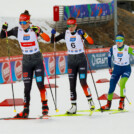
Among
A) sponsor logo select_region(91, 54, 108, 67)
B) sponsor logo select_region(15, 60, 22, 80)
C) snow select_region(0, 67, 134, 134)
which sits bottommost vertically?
sponsor logo select_region(91, 54, 108, 67)

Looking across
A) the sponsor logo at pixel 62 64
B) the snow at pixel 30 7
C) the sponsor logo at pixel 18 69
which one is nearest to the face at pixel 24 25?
the sponsor logo at pixel 18 69

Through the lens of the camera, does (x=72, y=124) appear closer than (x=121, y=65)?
Yes

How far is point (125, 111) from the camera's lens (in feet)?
31.6

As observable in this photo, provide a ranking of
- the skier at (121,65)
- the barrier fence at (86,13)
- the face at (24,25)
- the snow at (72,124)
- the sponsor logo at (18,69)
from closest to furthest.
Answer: the snow at (72,124) → the face at (24,25) → the skier at (121,65) → the sponsor logo at (18,69) → the barrier fence at (86,13)

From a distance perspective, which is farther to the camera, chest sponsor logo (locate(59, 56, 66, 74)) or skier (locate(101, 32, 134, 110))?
chest sponsor logo (locate(59, 56, 66, 74))

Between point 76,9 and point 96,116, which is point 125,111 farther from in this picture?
point 76,9

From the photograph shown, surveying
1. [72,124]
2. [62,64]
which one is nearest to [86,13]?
[62,64]

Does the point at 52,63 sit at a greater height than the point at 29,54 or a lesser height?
lesser

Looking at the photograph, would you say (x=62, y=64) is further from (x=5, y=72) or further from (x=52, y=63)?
(x=5, y=72)

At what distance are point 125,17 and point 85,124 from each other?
37.0 m

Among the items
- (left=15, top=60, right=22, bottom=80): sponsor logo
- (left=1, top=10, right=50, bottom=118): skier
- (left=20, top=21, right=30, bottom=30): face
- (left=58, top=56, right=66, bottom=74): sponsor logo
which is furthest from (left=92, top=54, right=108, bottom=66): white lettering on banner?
(left=20, top=21, right=30, bottom=30): face

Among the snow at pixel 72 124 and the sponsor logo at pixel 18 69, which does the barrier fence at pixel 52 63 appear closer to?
the sponsor logo at pixel 18 69

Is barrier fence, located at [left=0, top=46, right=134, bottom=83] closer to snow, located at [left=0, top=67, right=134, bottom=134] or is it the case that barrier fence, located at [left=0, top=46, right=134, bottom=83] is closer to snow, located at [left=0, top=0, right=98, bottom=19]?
snow, located at [left=0, top=67, right=134, bottom=134]

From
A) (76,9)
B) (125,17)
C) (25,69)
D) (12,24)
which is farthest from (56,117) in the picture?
(125,17)
